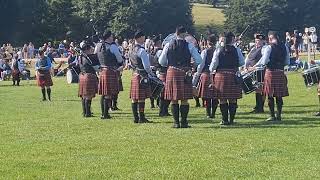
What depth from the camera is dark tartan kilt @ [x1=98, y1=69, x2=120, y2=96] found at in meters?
12.8

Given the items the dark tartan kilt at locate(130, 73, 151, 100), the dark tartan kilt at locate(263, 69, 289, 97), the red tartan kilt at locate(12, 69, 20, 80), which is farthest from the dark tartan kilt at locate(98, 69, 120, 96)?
the red tartan kilt at locate(12, 69, 20, 80)

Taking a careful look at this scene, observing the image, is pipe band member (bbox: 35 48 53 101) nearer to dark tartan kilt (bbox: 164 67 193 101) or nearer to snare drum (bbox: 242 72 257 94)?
snare drum (bbox: 242 72 257 94)

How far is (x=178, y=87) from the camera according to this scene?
10984 millimetres

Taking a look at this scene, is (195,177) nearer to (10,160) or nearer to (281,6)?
(10,160)

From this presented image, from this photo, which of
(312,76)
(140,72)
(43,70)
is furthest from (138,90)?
(43,70)

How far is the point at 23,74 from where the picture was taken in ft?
101

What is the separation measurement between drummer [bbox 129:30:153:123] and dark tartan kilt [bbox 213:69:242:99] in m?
1.29

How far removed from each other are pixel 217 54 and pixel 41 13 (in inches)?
1736

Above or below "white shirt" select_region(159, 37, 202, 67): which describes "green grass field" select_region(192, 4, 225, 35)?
above

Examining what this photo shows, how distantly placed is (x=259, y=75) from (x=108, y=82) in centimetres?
297

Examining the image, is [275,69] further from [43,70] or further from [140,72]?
[43,70]

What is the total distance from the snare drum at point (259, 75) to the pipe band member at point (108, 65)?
2665 mm

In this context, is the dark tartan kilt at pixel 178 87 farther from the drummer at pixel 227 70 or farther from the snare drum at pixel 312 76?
the snare drum at pixel 312 76

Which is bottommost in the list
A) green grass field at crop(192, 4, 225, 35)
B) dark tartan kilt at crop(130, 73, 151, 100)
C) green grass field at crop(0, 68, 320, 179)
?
green grass field at crop(0, 68, 320, 179)
